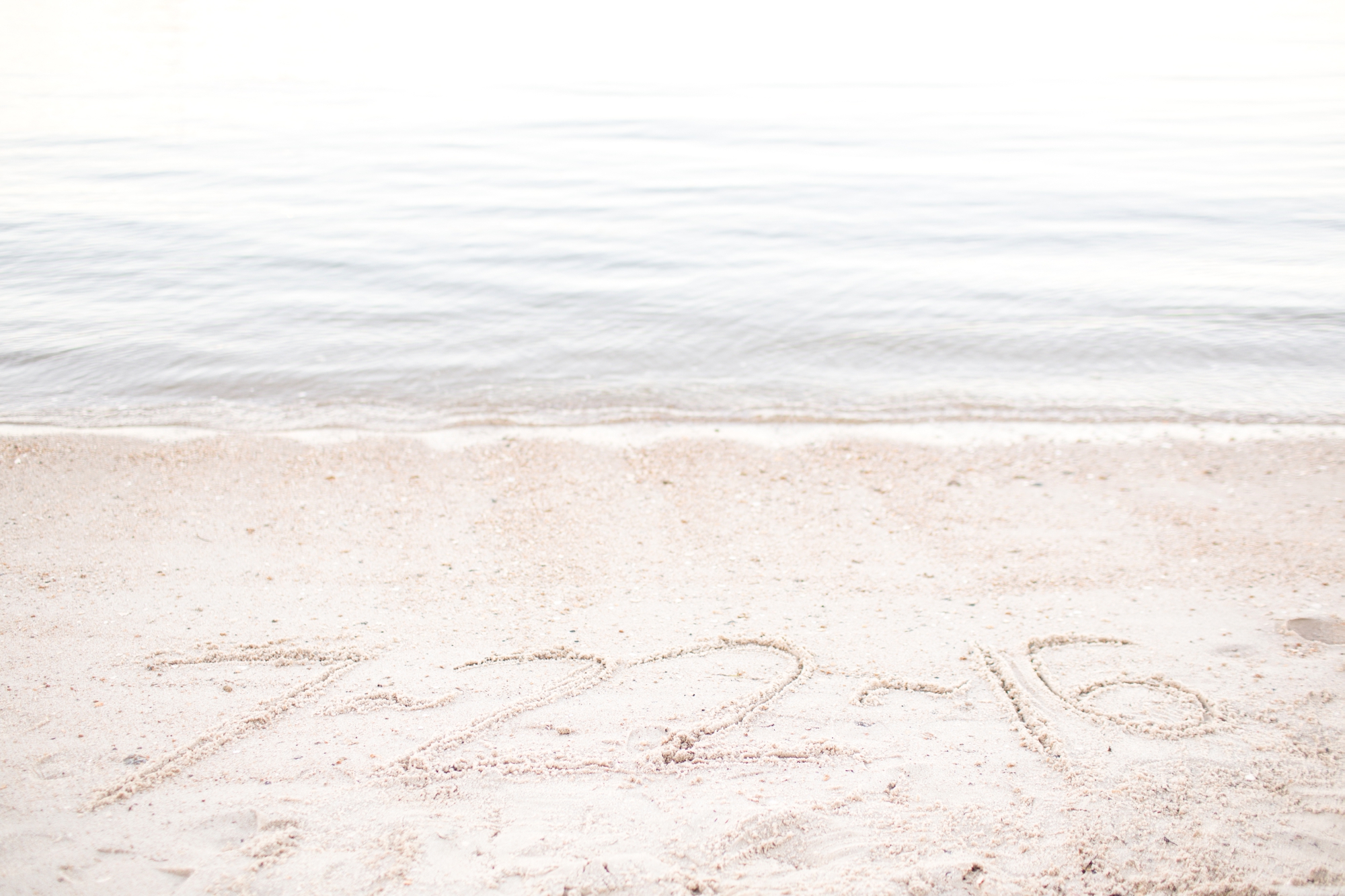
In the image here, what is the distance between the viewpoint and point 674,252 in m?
11.1

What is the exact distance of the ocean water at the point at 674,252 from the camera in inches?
279

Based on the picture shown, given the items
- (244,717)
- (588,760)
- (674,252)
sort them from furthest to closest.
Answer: (674,252)
(244,717)
(588,760)

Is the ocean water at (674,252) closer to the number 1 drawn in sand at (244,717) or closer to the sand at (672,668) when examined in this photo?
the sand at (672,668)

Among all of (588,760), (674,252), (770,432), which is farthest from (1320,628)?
(674,252)

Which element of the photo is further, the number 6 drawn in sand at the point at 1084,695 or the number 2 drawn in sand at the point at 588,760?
the number 6 drawn in sand at the point at 1084,695

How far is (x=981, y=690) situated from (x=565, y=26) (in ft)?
203

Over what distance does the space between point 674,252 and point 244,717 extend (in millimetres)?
8801

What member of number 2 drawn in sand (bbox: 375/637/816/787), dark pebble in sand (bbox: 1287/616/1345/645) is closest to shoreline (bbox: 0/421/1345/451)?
dark pebble in sand (bbox: 1287/616/1345/645)

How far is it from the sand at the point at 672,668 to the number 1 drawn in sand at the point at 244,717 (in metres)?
0.01

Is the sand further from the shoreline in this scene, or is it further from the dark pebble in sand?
the shoreline

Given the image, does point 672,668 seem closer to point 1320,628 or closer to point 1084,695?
point 1084,695

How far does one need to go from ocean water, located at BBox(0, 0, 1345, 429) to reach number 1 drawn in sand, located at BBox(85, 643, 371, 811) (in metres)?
2.96

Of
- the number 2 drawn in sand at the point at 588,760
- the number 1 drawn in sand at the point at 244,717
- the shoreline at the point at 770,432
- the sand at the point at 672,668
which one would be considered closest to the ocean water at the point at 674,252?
the shoreline at the point at 770,432

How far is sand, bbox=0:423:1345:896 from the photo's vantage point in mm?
2598
